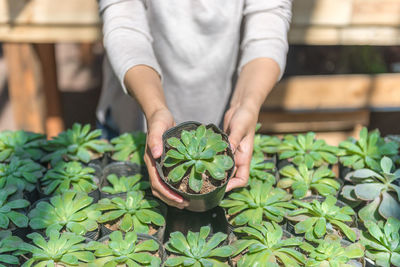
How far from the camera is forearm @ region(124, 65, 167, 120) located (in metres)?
1.17

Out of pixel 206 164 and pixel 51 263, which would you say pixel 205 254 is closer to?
pixel 206 164

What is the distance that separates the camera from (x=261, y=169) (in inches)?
49.0

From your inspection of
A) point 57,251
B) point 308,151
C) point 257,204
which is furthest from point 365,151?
point 57,251

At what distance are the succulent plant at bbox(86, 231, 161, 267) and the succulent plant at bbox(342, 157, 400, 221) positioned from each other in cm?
52

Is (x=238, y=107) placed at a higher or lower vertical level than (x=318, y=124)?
higher

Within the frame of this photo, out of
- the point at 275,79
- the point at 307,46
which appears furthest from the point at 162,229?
the point at 307,46

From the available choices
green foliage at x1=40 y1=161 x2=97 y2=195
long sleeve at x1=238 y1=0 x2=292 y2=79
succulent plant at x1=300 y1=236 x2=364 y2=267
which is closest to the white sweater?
long sleeve at x1=238 y1=0 x2=292 y2=79

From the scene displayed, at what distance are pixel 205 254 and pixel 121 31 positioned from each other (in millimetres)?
778

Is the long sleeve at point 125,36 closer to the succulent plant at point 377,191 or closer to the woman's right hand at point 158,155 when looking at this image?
the woman's right hand at point 158,155

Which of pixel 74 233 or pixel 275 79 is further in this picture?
pixel 275 79

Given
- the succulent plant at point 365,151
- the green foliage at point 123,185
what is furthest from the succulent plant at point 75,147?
the succulent plant at point 365,151

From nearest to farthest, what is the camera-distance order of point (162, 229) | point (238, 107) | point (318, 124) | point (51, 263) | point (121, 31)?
point (51, 263) → point (162, 229) → point (238, 107) → point (121, 31) → point (318, 124)

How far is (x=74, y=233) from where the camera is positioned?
0.95 meters

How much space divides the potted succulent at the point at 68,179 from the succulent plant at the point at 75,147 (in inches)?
1.9
